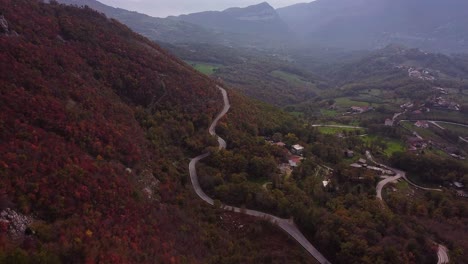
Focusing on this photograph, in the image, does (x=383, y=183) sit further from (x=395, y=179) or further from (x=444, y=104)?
(x=444, y=104)

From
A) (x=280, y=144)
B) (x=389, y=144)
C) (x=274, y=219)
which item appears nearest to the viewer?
(x=274, y=219)

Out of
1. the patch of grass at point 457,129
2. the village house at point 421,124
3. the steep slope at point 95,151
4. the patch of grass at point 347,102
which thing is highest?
the steep slope at point 95,151

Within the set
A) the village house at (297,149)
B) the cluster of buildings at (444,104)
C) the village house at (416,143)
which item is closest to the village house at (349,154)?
the village house at (297,149)

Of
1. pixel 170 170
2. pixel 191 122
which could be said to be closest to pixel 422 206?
pixel 170 170

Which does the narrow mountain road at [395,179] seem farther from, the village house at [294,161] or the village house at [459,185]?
the village house at [294,161]

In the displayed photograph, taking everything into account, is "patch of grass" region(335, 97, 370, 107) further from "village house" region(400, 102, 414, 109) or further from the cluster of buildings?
the cluster of buildings

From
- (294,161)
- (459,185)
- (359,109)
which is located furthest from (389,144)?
(359,109)

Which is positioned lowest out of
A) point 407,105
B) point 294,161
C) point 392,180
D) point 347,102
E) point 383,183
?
point 347,102
